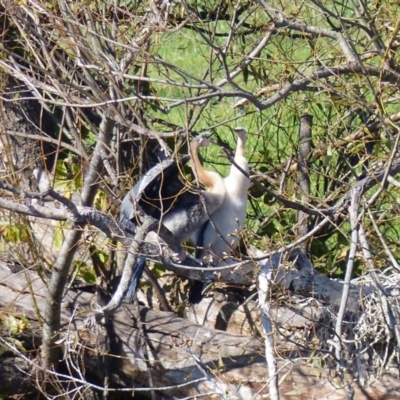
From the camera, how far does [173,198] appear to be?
4133mm

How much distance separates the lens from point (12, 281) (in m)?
4.21

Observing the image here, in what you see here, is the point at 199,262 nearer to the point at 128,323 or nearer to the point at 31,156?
the point at 128,323

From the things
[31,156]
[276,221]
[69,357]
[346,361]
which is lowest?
[346,361]

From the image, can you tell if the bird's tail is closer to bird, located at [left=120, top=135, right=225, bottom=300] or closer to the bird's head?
bird, located at [left=120, top=135, right=225, bottom=300]

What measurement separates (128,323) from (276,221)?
1.09m

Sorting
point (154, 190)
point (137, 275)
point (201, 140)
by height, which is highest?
point (201, 140)

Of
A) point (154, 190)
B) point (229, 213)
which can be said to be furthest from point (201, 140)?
point (229, 213)

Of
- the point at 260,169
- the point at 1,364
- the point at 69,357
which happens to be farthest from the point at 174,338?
the point at 260,169

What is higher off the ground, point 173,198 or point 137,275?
point 173,198

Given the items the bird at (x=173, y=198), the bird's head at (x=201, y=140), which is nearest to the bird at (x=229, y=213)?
the bird at (x=173, y=198)

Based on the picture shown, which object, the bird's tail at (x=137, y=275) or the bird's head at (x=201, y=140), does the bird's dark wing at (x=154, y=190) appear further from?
the bird's tail at (x=137, y=275)

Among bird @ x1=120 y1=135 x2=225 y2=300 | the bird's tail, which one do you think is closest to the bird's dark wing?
bird @ x1=120 y1=135 x2=225 y2=300

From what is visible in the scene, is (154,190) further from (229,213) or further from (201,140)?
(229,213)

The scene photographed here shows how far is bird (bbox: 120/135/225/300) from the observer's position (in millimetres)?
3686
